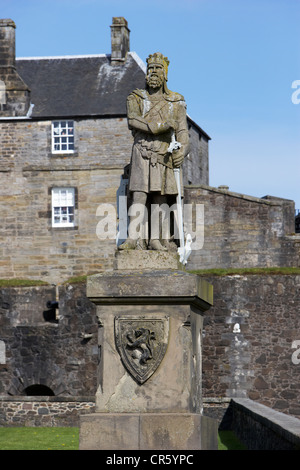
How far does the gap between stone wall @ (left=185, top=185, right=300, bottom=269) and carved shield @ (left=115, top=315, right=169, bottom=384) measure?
73.3 feet

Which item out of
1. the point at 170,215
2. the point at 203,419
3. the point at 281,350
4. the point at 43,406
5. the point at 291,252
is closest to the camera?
the point at 203,419

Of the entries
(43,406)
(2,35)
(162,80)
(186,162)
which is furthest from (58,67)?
(162,80)

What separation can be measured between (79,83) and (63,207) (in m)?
4.50

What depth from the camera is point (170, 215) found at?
1064 cm

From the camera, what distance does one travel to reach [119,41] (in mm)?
37625

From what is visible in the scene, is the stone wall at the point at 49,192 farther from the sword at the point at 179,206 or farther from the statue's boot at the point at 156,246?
the statue's boot at the point at 156,246

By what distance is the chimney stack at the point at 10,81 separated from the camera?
36.3 meters

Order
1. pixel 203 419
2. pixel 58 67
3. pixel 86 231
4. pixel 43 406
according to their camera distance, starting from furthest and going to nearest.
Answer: pixel 58 67 < pixel 86 231 < pixel 43 406 < pixel 203 419

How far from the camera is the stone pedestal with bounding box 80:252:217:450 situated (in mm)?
9680

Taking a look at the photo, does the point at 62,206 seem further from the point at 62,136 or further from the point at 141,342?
the point at 141,342

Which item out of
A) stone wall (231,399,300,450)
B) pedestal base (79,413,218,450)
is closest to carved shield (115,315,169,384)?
pedestal base (79,413,218,450)

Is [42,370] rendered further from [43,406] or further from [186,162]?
[186,162]

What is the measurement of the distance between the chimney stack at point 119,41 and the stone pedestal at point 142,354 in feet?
92.2
